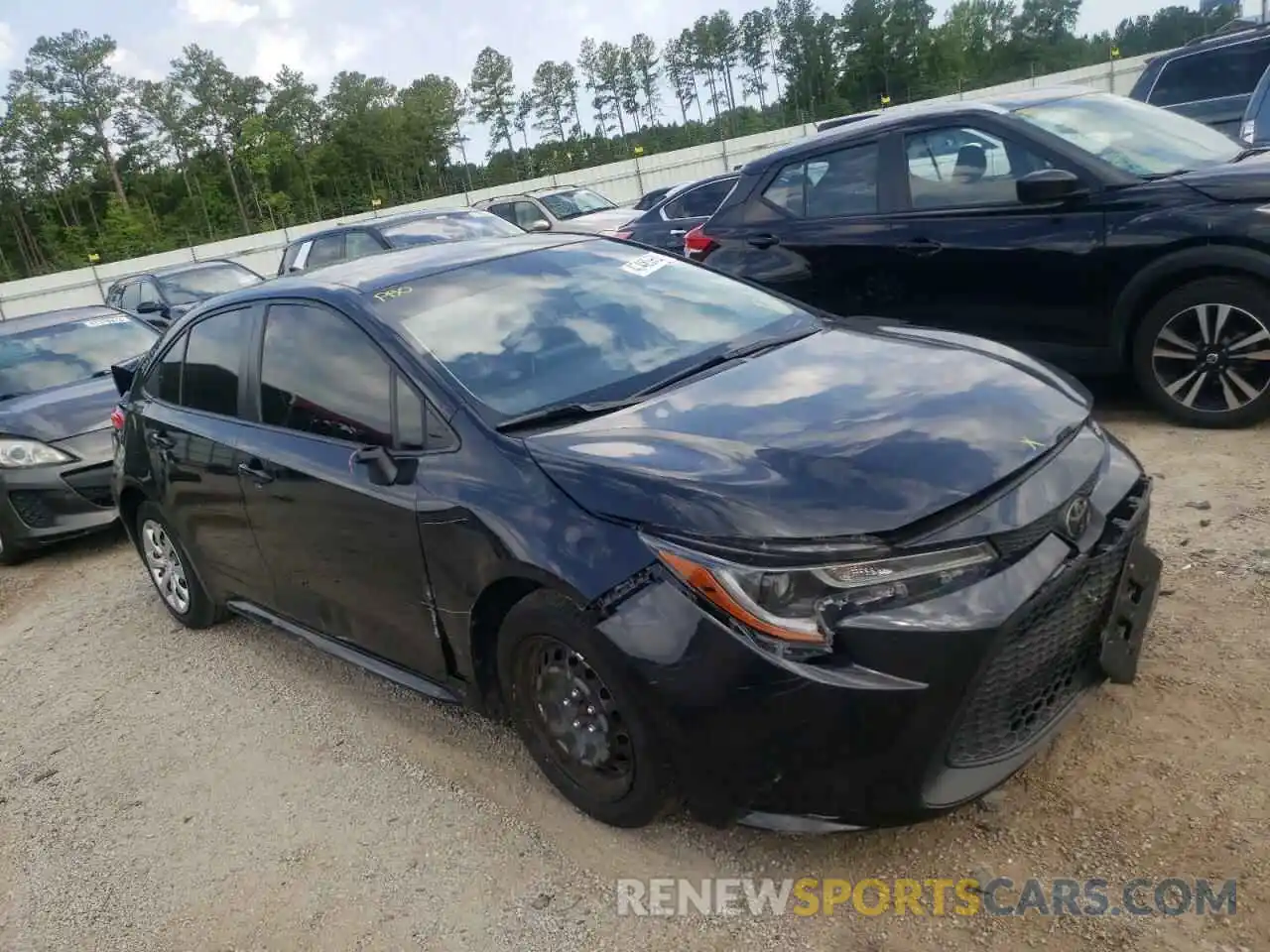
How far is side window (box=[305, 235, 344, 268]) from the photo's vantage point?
39.9 ft

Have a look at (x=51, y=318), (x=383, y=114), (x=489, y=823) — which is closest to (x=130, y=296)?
(x=51, y=318)

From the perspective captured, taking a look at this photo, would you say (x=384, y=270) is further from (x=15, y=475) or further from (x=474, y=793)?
(x=15, y=475)

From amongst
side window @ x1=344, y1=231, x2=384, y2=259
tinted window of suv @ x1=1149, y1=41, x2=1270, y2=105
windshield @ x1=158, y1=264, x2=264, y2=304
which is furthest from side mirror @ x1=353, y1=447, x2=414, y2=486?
tinted window of suv @ x1=1149, y1=41, x2=1270, y2=105

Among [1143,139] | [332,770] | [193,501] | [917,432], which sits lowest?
[332,770]

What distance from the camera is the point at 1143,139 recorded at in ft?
18.4

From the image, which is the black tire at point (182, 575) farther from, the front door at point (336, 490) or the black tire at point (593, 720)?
the black tire at point (593, 720)

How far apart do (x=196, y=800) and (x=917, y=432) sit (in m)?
2.76

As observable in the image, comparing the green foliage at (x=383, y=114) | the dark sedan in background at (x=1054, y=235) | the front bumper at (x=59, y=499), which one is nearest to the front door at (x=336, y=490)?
the dark sedan in background at (x=1054, y=235)

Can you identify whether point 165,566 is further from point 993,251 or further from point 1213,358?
point 1213,358

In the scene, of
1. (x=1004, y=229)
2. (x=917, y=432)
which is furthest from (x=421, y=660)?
(x=1004, y=229)

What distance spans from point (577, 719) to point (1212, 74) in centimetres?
1264

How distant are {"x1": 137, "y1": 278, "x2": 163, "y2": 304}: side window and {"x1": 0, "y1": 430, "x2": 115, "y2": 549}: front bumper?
8300mm

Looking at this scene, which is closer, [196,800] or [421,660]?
[421,660]

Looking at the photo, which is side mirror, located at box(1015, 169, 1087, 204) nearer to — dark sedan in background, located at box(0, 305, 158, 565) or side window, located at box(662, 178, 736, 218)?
dark sedan in background, located at box(0, 305, 158, 565)
